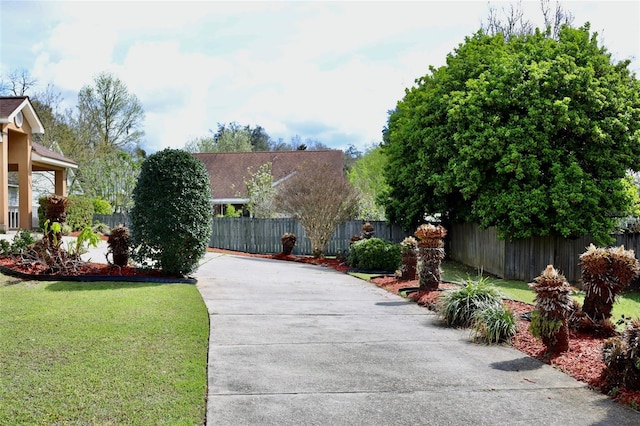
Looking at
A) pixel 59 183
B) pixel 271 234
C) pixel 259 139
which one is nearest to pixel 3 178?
pixel 59 183

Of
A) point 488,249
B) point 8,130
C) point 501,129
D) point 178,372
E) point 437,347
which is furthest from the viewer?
point 8,130

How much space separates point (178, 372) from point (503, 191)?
12750mm

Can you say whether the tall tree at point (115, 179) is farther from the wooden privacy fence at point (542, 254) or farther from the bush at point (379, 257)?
the wooden privacy fence at point (542, 254)

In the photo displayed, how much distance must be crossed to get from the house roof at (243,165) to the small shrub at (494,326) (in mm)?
25962

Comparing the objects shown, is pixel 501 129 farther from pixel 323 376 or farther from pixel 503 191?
pixel 323 376

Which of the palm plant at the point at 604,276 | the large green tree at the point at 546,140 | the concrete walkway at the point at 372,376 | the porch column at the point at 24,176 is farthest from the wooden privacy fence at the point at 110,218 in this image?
the palm plant at the point at 604,276

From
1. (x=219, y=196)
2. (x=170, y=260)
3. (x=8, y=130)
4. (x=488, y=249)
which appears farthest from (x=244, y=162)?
(x=170, y=260)

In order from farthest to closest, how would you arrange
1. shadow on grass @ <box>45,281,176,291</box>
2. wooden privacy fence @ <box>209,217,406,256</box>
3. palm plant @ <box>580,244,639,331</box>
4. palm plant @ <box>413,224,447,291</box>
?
1. wooden privacy fence @ <box>209,217,406,256</box>
2. palm plant @ <box>413,224,447,291</box>
3. shadow on grass @ <box>45,281,176,291</box>
4. palm plant @ <box>580,244,639,331</box>

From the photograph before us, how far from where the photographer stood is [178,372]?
5.40 m

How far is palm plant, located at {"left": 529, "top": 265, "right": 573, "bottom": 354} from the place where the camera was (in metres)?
6.38

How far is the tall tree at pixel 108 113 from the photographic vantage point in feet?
124

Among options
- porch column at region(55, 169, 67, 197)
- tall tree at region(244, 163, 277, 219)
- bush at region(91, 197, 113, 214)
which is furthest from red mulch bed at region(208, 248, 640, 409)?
bush at region(91, 197, 113, 214)

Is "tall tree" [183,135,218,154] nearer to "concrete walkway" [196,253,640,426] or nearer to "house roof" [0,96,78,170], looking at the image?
"house roof" [0,96,78,170]

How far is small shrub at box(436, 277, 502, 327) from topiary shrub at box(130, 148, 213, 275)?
561cm
